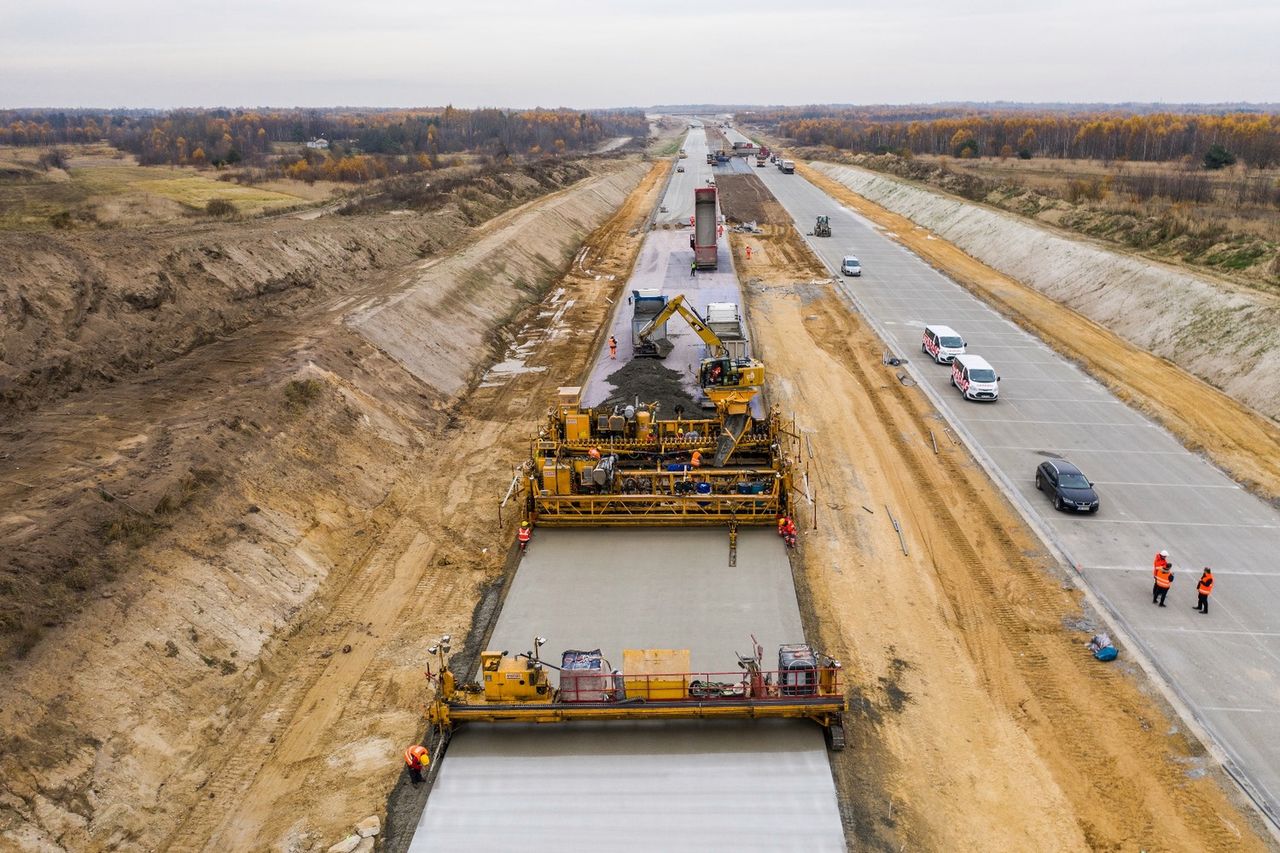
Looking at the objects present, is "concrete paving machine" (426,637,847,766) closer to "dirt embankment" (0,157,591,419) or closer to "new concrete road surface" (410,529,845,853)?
"new concrete road surface" (410,529,845,853)

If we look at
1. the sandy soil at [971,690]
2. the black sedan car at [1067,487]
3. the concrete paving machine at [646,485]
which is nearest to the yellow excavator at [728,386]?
the concrete paving machine at [646,485]

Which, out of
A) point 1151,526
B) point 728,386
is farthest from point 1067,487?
point 728,386

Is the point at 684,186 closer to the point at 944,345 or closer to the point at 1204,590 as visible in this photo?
the point at 944,345

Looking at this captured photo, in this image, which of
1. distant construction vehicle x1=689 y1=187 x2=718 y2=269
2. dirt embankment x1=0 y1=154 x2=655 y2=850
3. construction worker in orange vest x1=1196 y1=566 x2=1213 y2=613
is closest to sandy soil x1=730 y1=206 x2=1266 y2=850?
construction worker in orange vest x1=1196 y1=566 x2=1213 y2=613

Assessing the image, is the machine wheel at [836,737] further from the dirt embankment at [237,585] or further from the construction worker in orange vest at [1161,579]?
the construction worker in orange vest at [1161,579]

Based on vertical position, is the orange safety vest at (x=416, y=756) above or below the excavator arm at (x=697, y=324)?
below
